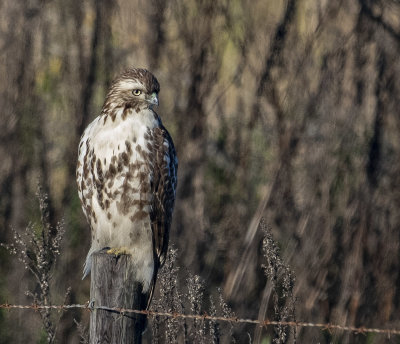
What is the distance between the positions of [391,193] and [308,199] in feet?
2.41

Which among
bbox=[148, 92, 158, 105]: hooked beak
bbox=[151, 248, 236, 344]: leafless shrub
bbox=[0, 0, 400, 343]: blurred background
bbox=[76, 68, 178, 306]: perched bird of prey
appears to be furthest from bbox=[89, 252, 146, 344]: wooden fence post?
bbox=[0, 0, 400, 343]: blurred background

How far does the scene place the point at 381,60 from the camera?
23.6ft

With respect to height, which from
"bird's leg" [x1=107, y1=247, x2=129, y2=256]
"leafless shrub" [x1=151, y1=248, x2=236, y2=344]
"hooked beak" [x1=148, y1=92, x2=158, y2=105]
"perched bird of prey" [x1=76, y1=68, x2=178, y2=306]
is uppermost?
"hooked beak" [x1=148, y1=92, x2=158, y2=105]

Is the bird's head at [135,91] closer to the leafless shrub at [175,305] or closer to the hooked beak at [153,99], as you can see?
the hooked beak at [153,99]

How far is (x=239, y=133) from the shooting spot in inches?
294

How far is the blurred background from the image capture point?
22.5 ft

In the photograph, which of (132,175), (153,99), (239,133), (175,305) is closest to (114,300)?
(175,305)

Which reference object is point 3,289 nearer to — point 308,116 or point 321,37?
point 308,116

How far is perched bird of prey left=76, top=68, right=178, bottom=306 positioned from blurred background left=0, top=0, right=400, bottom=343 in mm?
2151

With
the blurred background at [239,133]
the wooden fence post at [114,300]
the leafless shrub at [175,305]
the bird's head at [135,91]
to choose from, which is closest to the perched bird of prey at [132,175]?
the bird's head at [135,91]

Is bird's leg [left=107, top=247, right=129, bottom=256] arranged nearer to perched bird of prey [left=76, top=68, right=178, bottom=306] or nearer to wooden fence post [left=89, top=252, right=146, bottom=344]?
perched bird of prey [left=76, top=68, right=178, bottom=306]

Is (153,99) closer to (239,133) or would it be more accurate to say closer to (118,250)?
(118,250)

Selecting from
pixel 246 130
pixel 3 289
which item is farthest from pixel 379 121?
pixel 3 289

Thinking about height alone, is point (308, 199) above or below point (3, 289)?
above
